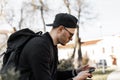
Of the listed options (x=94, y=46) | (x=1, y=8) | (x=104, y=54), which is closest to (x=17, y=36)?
(x=1, y=8)

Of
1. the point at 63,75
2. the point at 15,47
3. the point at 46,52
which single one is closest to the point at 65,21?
the point at 46,52

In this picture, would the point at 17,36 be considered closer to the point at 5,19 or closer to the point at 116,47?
the point at 5,19

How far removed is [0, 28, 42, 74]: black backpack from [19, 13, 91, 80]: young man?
0.04 metres

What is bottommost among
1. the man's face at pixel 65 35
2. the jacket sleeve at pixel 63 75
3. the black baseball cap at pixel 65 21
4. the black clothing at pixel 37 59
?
the jacket sleeve at pixel 63 75

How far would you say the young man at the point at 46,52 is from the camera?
8.48 feet

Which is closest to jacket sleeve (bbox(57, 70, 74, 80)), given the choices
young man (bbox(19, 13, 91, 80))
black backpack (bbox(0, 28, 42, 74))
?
young man (bbox(19, 13, 91, 80))

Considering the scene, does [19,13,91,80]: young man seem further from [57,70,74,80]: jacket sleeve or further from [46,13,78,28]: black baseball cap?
[57,70,74,80]: jacket sleeve

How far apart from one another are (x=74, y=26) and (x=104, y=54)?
63.4m

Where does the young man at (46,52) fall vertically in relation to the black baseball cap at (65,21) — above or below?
below

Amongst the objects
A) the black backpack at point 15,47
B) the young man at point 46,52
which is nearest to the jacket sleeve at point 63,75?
the young man at point 46,52

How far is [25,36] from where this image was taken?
2730 mm

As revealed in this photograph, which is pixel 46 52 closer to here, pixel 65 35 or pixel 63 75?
pixel 65 35

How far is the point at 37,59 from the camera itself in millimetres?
2570

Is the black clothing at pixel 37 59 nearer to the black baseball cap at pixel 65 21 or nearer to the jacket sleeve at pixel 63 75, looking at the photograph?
the black baseball cap at pixel 65 21
